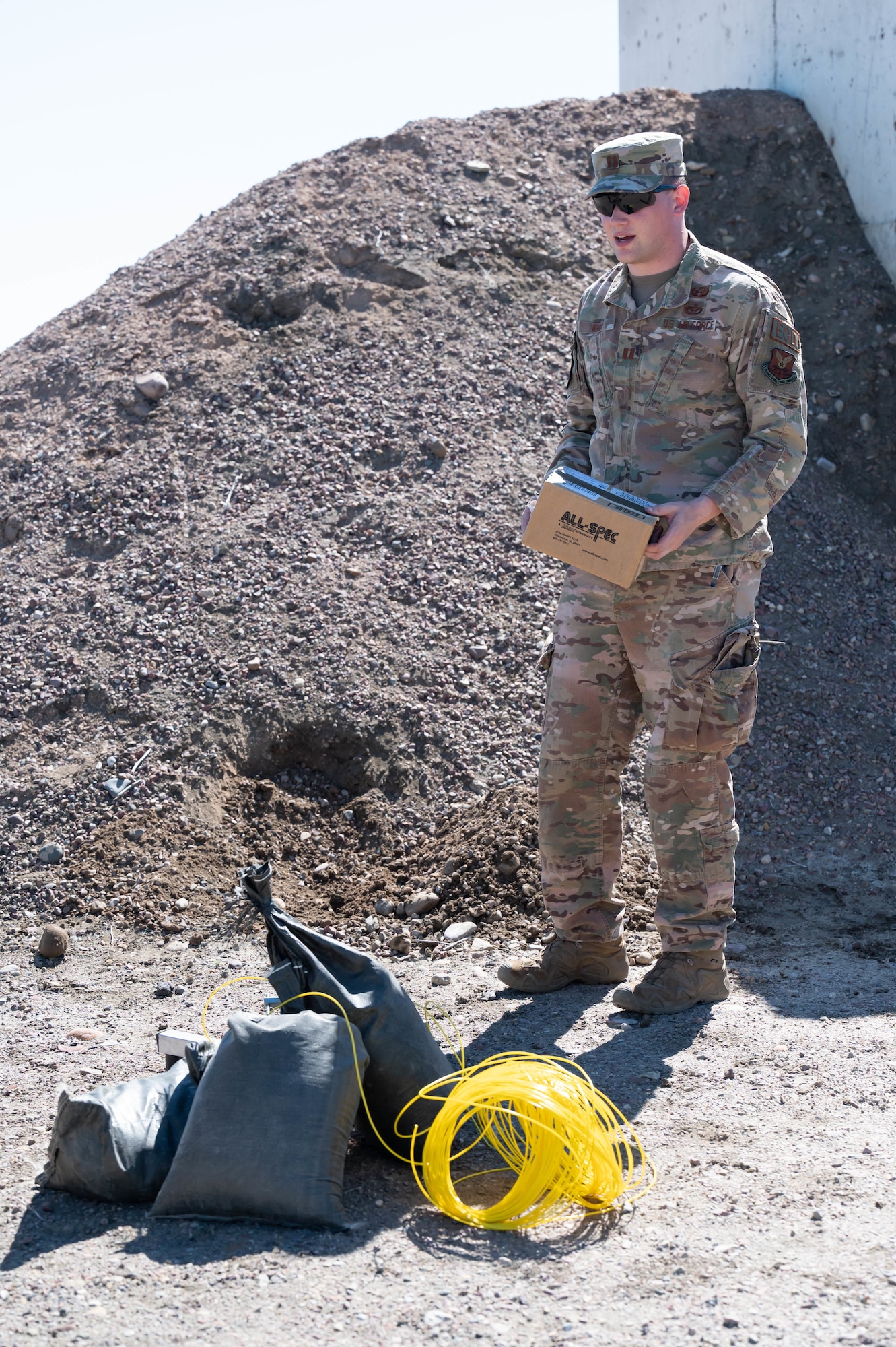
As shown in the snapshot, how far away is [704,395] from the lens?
3.05 m

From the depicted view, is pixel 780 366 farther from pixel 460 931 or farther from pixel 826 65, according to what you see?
pixel 826 65

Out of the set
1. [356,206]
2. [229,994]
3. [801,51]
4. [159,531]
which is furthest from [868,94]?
[229,994]

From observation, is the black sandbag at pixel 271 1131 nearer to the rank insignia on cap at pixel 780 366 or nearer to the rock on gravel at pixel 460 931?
the rock on gravel at pixel 460 931

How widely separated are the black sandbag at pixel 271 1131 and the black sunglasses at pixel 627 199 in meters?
2.01

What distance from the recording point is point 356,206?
7402 millimetres

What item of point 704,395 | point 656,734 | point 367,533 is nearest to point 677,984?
point 656,734

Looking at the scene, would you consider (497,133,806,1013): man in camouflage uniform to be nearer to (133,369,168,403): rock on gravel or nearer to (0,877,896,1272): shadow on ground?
(0,877,896,1272): shadow on ground

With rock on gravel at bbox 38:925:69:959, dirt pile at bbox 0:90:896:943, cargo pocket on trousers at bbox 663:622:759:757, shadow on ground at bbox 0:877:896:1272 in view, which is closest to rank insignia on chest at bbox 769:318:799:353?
cargo pocket on trousers at bbox 663:622:759:757

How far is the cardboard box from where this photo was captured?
2877mm

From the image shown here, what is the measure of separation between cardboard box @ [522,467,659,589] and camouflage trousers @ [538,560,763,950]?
0.59ft

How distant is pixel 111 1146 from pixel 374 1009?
56 centimetres

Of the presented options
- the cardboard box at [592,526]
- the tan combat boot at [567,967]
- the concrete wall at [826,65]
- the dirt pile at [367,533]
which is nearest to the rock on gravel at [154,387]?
the dirt pile at [367,533]

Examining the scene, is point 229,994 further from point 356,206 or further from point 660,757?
point 356,206

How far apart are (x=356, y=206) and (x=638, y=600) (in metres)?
5.15
